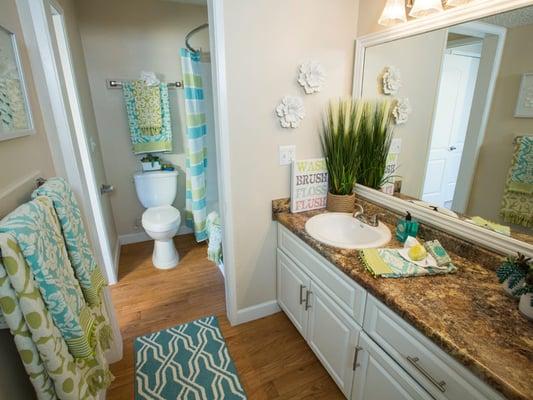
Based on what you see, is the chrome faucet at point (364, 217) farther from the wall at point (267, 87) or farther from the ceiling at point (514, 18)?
the ceiling at point (514, 18)

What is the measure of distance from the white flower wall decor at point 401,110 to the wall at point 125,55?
179cm

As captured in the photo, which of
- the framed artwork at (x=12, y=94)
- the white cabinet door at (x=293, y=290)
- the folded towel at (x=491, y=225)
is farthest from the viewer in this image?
the white cabinet door at (x=293, y=290)

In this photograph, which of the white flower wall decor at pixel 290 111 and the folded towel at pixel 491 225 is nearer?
the folded towel at pixel 491 225

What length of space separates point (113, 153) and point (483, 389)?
10.3ft

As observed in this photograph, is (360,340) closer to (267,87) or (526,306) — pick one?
(526,306)

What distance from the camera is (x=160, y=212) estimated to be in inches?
104

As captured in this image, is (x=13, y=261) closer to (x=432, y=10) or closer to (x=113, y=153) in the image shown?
(x=432, y=10)

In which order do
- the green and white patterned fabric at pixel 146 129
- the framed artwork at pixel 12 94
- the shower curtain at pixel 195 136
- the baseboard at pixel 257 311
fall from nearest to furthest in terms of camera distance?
the framed artwork at pixel 12 94
the baseboard at pixel 257 311
the shower curtain at pixel 195 136
the green and white patterned fabric at pixel 146 129

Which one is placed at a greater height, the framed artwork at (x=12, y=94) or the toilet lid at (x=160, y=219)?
the framed artwork at (x=12, y=94)

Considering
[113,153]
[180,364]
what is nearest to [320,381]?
[180,364]

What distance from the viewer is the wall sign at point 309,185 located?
5.57 ft

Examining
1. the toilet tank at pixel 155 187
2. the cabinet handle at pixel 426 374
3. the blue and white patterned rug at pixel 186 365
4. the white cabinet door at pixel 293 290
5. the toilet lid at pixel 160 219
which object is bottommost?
the blue and white patterned rug at pixel 186 365

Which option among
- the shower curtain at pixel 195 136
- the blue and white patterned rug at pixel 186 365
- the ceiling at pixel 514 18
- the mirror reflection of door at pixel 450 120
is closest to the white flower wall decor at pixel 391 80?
the mirror reflection of door at pixel 450 120

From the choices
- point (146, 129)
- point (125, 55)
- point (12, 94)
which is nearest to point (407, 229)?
point (12, 94)
